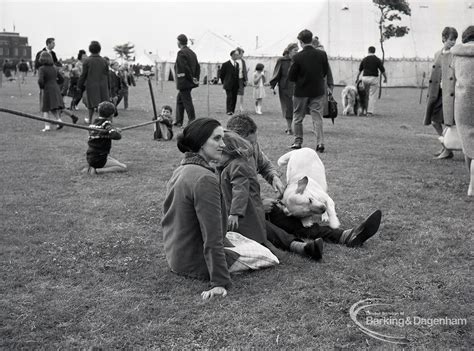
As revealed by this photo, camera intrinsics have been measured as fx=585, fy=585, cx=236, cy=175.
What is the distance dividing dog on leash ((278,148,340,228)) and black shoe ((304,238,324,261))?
21.5 inches

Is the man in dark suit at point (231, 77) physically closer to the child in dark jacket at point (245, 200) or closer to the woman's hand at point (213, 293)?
the child in dark jacket at point (245, 200)

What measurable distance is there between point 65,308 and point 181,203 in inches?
41.1

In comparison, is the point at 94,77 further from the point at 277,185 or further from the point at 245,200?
the point at 245,200

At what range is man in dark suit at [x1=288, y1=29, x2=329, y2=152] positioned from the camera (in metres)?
10.3

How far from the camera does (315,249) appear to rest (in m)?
4.71

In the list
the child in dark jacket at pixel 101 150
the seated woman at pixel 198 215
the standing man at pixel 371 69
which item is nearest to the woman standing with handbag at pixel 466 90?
the seated woman at pixel 198 215

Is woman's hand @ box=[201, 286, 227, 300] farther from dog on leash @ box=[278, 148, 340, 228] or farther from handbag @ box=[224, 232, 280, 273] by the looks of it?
dog on leash @ box=[278, 148, 340, 228]

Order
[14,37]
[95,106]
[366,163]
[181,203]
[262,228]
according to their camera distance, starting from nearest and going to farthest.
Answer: [181,203] → [262,228] → [366,163] → [95,106] → [14,37]

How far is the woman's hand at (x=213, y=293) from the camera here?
397 centimetres

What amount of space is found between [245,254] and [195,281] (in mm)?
439

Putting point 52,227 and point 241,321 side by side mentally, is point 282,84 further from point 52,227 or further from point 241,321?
point 241,321

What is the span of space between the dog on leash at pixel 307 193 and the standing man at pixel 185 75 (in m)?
7.74

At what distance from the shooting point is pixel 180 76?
13.4 meters

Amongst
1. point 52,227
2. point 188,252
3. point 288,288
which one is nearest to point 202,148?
point 188,252
